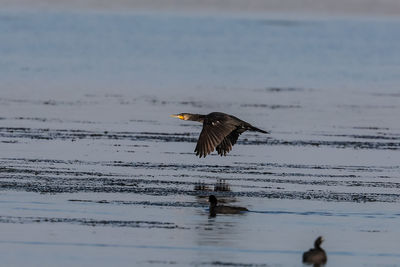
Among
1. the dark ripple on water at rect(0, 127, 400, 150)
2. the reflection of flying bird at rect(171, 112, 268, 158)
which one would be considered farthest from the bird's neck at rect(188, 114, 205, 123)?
Answer: the dark ripple on water at rect(0, 127, 400, 150)

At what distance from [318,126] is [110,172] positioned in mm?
9157

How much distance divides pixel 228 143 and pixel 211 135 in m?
1.49

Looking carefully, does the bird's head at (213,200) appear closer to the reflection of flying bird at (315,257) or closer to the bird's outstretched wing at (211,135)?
the bird's outstretched wing at (211,135)

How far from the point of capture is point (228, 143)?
69.3ft

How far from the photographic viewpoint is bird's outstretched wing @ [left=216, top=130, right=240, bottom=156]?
21109 millimetres

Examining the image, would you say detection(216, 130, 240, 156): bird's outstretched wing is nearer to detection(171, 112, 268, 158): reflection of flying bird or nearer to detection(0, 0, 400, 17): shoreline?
detection(171, 112, 268, 158): reflection of flying bird

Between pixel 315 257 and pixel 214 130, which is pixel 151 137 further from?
pixel 315 257

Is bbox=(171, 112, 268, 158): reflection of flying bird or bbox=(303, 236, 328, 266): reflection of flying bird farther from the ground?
bbox=(171, 112, 268, 158): reflection of flying bird

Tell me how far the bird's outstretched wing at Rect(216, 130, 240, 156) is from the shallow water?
333mm

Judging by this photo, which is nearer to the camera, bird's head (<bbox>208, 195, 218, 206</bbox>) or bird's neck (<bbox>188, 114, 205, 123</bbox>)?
bird's head (<bbox>208, 195, 218, 206</bbox>)

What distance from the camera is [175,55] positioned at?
53.8 m

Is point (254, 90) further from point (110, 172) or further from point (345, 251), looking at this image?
point (345, 251)

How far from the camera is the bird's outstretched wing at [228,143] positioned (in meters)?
21.1

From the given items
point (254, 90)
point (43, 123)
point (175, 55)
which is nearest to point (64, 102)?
point (43, 123)
